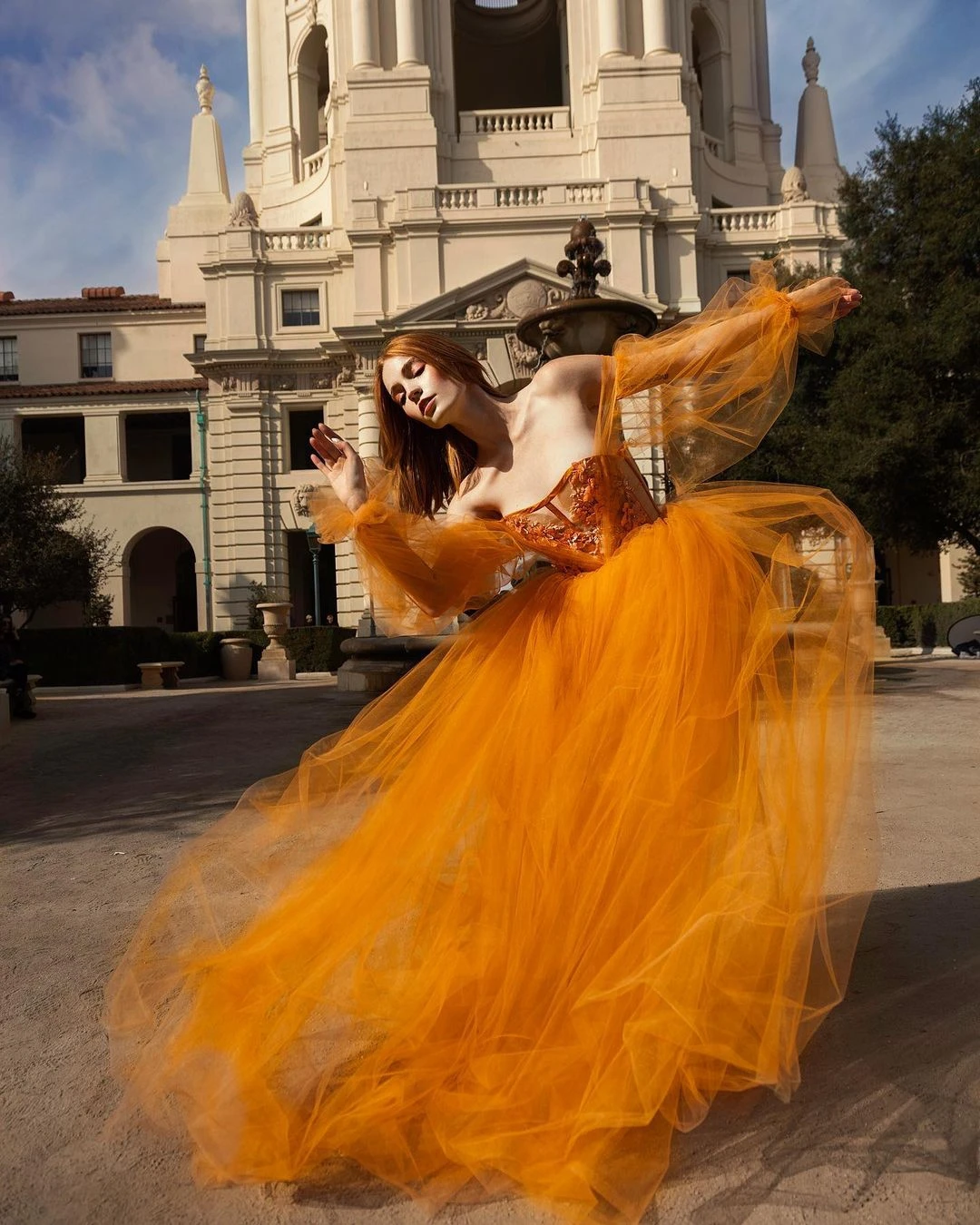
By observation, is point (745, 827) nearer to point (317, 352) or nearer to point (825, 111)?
point (317, 352)

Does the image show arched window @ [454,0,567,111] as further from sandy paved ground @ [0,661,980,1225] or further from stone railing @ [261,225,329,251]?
sandy paved ground @ [0,661,980,1225]

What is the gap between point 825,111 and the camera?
3769cm

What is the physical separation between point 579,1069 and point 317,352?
3125 cm

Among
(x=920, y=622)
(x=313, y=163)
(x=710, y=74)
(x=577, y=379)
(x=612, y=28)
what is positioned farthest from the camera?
(x=710, y=74)

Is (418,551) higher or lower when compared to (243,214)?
lower

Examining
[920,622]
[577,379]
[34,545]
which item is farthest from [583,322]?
[920,622]

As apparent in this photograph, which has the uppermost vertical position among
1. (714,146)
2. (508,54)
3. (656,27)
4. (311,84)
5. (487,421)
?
(508,54)

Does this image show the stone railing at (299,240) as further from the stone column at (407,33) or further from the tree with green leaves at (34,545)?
the tree with green leaves at (34,545)

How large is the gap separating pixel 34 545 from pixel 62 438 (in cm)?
1424

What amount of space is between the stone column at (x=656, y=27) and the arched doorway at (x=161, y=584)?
22.4 m

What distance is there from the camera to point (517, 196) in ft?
98.2

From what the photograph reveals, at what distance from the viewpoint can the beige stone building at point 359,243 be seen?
2966cm

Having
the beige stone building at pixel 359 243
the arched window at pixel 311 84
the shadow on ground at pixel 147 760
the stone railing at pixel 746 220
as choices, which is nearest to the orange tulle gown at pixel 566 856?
the shadow on ground at pixel 147 760

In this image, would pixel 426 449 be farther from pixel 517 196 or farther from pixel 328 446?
pixel 517 196
